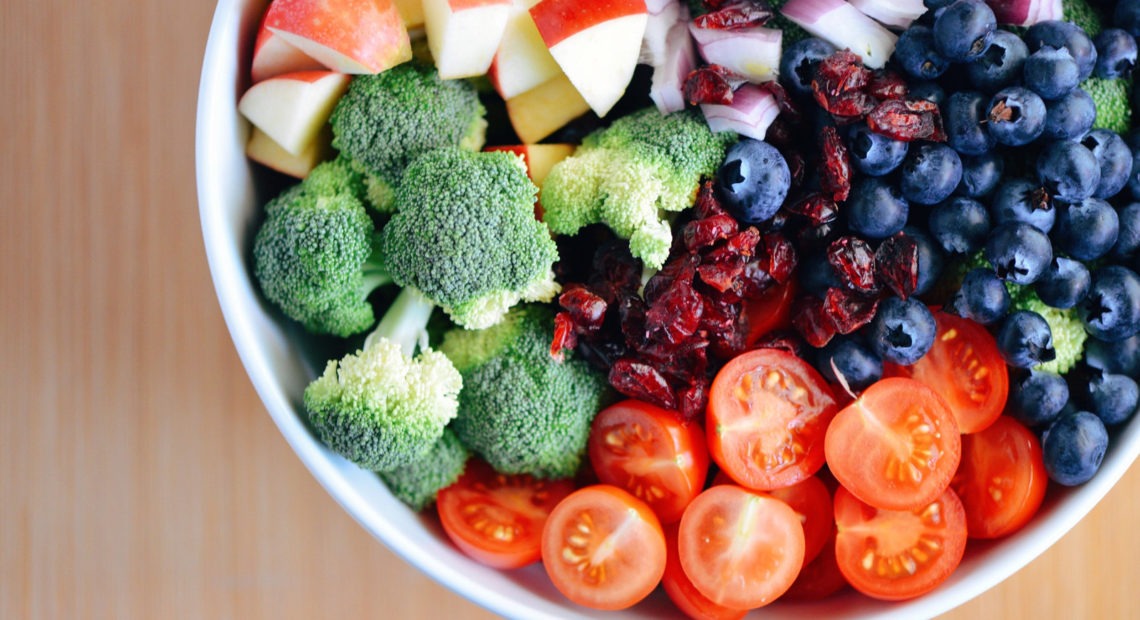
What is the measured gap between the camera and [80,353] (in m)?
1.18

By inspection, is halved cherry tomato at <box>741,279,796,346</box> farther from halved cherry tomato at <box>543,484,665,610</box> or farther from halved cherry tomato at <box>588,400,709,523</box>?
halved cherry tomato at <box>543,484,665,610</box>

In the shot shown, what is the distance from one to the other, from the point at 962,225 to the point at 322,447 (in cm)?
72

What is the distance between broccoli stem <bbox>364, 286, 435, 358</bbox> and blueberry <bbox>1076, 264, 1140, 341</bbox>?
71cm

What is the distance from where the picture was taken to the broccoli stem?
102cm

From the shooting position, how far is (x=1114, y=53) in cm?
96

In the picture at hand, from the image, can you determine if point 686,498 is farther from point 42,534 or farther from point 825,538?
point 42,534

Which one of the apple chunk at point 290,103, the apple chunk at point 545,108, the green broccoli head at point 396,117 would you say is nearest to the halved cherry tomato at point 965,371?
the apple chunk at point 545,108

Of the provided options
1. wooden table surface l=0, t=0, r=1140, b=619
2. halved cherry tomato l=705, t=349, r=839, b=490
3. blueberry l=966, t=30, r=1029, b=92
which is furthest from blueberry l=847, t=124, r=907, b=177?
wooden table surface l=0, t=0, r=1140, b=619

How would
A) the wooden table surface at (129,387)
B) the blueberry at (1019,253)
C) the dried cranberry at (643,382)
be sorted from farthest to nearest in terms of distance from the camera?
1. the wooden table surface at (129,387)
2. the dried cranberry at (643,382)
3. the blueberry at (1019,253)

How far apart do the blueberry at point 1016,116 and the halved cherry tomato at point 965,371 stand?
0.21 metres

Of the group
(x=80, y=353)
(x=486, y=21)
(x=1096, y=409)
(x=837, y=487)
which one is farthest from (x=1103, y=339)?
(x=80, y=353)

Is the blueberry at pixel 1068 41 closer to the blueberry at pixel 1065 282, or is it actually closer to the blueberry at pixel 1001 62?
the blueberry at pixel 1001 62

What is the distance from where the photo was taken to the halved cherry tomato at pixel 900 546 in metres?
0.96

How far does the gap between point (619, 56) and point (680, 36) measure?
0.10 metres
